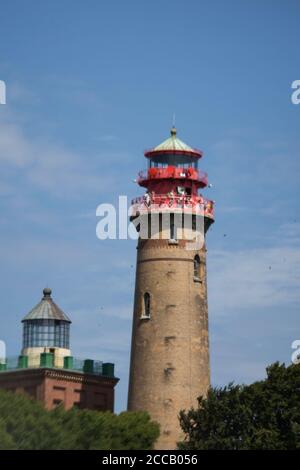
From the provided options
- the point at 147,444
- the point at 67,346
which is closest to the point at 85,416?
the point at 147,444

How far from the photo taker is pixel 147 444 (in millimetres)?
128500

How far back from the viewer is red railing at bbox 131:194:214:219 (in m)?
136

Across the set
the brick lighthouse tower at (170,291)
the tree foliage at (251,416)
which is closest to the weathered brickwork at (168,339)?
the brick lighthouse tower at (170,291)

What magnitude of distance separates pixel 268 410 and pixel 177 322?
9235mm

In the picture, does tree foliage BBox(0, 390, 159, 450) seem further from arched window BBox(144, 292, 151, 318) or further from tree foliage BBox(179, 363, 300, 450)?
arched window BBox(144, 292, 151, 318)

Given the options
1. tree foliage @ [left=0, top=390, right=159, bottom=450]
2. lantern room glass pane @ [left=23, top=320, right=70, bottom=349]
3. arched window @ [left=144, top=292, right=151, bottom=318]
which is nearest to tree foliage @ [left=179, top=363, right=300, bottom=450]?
tree foliage @ [left=0, top=390, right=159, bottom=450]

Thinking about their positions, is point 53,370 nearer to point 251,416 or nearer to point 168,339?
point 168,339

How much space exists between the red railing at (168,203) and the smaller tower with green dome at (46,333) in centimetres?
790

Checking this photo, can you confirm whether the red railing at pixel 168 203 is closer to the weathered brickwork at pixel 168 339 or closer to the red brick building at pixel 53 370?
the weathered brickwork at pixel 168 339
